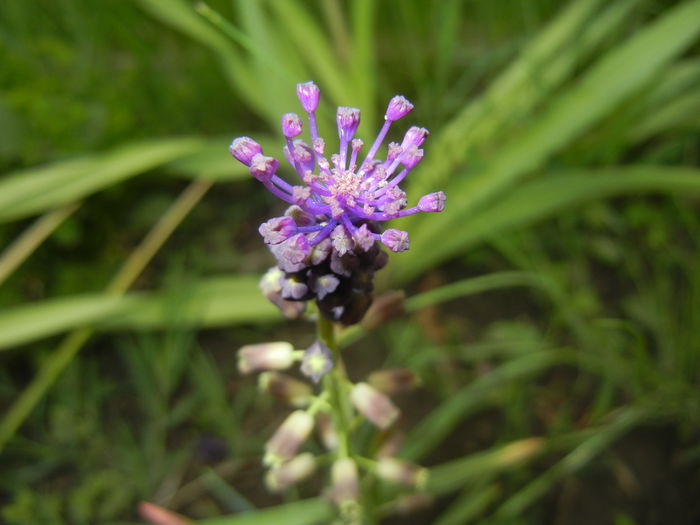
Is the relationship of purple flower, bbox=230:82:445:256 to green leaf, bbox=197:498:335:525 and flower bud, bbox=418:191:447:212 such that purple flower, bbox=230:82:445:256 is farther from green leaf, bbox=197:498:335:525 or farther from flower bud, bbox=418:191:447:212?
green leaf, bbox=197:498:335:525

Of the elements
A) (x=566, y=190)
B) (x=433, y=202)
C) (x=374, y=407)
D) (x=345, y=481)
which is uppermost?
(x=566, y=190)

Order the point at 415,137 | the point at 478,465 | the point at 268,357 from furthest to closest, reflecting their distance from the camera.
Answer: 1. the point at 478,465
2. the point at 268,357
3. the point at 415,137

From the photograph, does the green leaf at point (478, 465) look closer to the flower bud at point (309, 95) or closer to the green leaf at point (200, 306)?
the green leaf at point (200, 306)

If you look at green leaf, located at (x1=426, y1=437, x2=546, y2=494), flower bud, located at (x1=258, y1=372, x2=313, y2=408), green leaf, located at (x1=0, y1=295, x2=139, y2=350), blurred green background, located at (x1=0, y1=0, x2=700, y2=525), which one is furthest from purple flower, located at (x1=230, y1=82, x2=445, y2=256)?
green leaf, located at (x1=0, y1=295, x2=139, y2=350)

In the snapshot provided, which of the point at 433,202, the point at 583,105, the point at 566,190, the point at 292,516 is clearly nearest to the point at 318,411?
the point at 292,516

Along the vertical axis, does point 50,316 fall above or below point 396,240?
above

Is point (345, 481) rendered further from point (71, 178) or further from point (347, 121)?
point (71, 178)

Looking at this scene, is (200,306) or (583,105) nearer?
(583,105)
